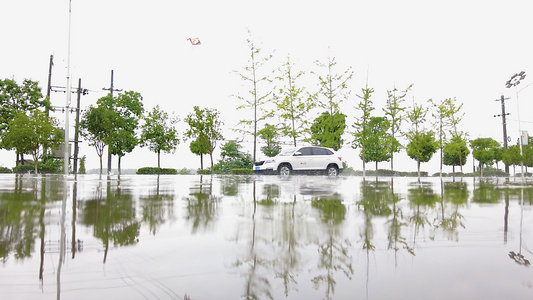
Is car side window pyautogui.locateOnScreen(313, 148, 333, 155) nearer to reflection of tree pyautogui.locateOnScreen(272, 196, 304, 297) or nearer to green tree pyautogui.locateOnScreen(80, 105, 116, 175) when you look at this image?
green tree pyautogui.locateOnScreen(80, 105, 116, 175)

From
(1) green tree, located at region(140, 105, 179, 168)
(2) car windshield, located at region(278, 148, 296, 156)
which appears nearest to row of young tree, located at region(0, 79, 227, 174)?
(1) green tree, located at region(140, 105, 179, 168)

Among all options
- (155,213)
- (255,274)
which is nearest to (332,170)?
(155,213)

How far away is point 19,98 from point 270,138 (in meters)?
25.8

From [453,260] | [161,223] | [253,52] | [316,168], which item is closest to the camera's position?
[453,260]

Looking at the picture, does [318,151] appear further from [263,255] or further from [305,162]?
[263,255]

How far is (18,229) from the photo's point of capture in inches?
139

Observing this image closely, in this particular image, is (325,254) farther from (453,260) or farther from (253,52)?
(253,52)

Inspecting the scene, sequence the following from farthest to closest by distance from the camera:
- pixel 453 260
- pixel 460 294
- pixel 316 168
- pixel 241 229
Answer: pixel 316 168, pixel 241 229, pixel 453 260, pixel 460 294

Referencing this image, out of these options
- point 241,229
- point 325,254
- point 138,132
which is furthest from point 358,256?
point 138,132

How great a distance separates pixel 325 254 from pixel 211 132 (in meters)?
29.8

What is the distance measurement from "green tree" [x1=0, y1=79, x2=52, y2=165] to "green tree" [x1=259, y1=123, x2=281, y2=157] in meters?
22.5

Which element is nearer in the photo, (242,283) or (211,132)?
(242,283)

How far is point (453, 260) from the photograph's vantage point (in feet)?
8.57

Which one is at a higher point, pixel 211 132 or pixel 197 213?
pixel 211 132
